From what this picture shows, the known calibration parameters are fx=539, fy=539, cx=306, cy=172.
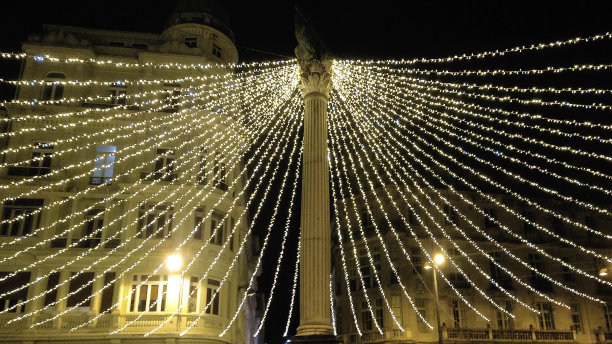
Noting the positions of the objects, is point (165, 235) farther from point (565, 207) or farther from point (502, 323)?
point (565, 207)

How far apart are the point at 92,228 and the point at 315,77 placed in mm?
12732

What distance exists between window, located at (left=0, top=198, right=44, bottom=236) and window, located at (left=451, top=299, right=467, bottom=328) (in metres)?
23.4

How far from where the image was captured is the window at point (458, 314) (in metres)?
32.3

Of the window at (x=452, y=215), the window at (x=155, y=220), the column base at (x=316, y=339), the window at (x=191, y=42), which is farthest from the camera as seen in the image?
the window at (x=452, y=215)

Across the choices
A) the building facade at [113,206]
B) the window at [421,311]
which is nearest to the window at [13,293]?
the building facade at [113,206]

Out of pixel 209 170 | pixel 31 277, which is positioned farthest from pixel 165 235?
pixel 31 277

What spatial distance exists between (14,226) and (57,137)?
443 centimetres

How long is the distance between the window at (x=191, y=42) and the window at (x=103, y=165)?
6.87 m

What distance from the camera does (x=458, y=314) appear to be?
32.6 metres

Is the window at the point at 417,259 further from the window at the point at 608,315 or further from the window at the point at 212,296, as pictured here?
the window at the point at 212,296

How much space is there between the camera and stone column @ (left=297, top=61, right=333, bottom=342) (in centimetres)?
1525

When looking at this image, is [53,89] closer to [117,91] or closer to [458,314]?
[117,91]

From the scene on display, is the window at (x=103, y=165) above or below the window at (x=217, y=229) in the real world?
above

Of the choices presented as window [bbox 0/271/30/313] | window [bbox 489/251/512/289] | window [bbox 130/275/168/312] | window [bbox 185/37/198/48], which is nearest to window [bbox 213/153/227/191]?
window [bbox 130/275/168/312]
